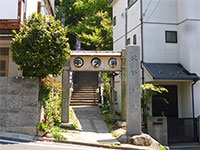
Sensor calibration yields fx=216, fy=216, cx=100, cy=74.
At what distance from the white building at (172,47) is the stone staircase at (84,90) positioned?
7244 mm

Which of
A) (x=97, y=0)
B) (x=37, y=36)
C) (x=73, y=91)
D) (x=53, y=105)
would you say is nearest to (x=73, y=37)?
(x=97, y=0)

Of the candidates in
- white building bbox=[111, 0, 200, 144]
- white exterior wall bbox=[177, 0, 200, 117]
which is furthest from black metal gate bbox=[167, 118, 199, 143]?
white exterior wall bbox=[177, 0, 200, 117]

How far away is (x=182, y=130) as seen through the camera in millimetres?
12148

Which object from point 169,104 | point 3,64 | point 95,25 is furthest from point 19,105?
point 95,25

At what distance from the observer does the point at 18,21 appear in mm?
10188

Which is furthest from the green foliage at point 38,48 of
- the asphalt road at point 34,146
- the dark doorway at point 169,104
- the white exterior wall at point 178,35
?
the dark doorway at point 169,104

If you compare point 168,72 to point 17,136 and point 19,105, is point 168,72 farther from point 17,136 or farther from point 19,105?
point 17,136

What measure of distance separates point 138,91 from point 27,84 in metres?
5.34

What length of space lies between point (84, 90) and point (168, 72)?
403 inches

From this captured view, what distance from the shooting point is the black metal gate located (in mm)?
12055

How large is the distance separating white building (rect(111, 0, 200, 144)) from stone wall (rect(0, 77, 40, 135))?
7.34m

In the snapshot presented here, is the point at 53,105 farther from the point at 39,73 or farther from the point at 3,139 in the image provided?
the point at 3,139

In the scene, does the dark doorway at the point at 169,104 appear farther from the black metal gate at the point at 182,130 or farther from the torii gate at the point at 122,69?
the torii gate at the point at 122,69

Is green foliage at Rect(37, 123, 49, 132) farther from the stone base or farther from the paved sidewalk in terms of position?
the paved sidewalk
